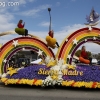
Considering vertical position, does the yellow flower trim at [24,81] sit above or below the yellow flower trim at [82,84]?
above

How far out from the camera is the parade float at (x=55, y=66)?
32.1 ft

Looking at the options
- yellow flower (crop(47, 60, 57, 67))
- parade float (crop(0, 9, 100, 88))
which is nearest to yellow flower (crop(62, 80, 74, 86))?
parade float (crop(0, 9, 100, 88))

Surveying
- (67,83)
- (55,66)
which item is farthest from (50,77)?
(67,83)

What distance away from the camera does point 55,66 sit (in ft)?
34.0

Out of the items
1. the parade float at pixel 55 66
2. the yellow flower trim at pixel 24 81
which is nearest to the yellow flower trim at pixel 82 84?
the parade float at pixel 55 66

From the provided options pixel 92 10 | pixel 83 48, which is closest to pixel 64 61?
pixel 83 48

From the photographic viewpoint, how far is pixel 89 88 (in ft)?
32.9

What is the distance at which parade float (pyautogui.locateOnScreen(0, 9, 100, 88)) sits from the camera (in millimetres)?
9797

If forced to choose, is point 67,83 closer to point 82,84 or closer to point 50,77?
point 82,84

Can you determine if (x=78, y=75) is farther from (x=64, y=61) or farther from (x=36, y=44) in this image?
(x=36, y=44)

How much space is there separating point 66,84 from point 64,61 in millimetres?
1789

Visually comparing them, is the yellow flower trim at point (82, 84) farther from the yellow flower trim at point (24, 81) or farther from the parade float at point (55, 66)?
the yellow flower trim at point (24, 81)

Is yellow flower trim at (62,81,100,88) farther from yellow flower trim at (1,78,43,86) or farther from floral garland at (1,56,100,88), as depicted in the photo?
yellow flower trim at (1,78,43,86)

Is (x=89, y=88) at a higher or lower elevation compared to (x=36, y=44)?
lower
